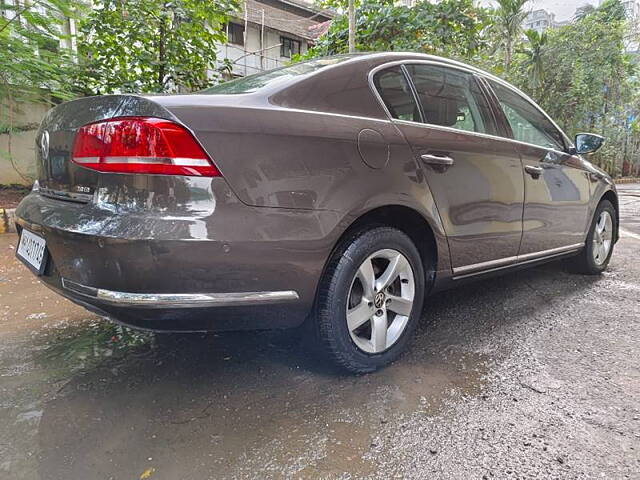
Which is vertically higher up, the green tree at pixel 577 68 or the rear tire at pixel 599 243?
the green tree at pixel 577 68

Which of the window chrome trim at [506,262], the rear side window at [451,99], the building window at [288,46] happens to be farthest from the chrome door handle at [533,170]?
the building window at [288,46]

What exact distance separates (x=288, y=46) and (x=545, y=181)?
18322 millimetres

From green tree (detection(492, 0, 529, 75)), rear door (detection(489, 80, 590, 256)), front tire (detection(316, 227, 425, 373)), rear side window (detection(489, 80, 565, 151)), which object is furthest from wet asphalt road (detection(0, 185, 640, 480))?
green tree (detection(492, 0, 529, 75))

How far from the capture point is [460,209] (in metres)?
2.10

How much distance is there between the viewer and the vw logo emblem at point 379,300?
1826 mm

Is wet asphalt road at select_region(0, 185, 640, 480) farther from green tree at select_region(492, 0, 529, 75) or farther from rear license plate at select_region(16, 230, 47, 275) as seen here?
green tree at select_region(492, 0, 529, 75)

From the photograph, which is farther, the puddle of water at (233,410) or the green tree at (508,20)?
the green tree at (508,20)

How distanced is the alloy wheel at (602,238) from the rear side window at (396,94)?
227cm

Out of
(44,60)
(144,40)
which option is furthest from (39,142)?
(144,40)

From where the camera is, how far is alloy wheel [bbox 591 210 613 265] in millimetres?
3400

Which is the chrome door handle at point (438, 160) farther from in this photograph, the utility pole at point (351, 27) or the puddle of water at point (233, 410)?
the utility pole at point (351, 27)

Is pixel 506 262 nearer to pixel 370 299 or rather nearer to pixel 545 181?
pixel 545 181

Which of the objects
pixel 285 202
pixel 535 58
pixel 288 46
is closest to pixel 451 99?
pixel 285 202

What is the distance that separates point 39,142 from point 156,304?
3.55 feet
